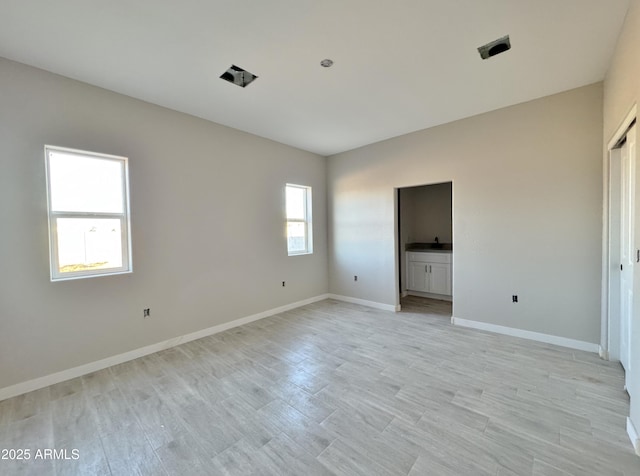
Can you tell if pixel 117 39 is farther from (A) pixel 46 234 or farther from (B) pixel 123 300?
(B) pixel 123 300

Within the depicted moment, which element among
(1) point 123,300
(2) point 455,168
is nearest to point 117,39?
(1) point 123,300

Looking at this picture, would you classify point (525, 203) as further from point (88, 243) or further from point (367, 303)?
point (88, 243)

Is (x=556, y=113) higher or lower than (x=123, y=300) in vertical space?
higher

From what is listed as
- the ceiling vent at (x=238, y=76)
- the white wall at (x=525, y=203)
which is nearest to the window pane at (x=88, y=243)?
the ceiling vent at (x=238, y=76)

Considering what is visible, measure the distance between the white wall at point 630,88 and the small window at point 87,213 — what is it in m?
4.42

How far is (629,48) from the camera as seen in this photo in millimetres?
1887

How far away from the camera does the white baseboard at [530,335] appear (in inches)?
116

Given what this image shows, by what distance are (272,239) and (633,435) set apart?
4172 millimetres

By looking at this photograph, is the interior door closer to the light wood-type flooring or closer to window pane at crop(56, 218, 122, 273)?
the light wood-type flooring

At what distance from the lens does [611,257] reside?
2.66m

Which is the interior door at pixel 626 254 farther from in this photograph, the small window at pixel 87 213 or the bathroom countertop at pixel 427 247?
the small window at pixel 87 213

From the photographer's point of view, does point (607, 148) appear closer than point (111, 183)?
Yes

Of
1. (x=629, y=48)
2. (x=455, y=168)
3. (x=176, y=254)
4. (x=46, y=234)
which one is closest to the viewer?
(x=629, y=48)

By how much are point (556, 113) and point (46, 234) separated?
5553 millimetres
